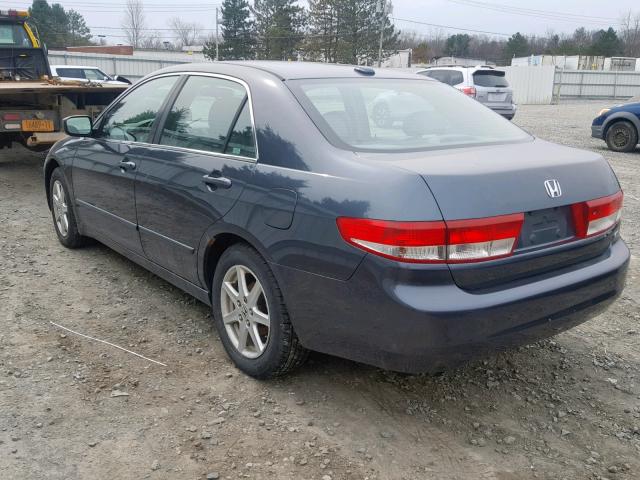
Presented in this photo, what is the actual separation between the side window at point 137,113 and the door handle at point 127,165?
16cm

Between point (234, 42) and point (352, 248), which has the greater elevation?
point (234, 42)

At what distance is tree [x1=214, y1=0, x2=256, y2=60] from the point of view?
5578cm

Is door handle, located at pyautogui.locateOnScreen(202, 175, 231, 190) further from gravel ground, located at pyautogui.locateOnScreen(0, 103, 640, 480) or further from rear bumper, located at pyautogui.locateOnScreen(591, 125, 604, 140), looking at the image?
rear bumper, located at pyautogui.locateOnScreen(591, 125, 604, 140)

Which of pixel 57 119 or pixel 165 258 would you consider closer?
pixel 165 258

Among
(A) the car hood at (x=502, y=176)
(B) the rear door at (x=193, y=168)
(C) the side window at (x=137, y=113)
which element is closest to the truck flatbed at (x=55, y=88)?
(C) the side window at (x=137, y=113)

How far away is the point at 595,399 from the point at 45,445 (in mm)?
2679

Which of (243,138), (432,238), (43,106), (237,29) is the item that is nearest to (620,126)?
(43,106)

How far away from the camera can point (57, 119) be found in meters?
8.61

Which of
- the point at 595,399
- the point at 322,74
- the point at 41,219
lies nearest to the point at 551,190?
the point at 595,399

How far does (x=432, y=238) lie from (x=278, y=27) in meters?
54.5

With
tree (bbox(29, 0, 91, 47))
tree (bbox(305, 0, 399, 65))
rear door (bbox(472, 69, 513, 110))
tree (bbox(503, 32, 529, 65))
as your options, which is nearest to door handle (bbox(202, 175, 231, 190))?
rear door (bbox(472, 69, 513, 110))

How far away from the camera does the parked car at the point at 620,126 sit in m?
12.6

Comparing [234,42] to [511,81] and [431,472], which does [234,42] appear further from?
[431,472]

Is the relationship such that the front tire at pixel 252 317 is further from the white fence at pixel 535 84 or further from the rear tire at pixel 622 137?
the white fence at pixel 535 84
